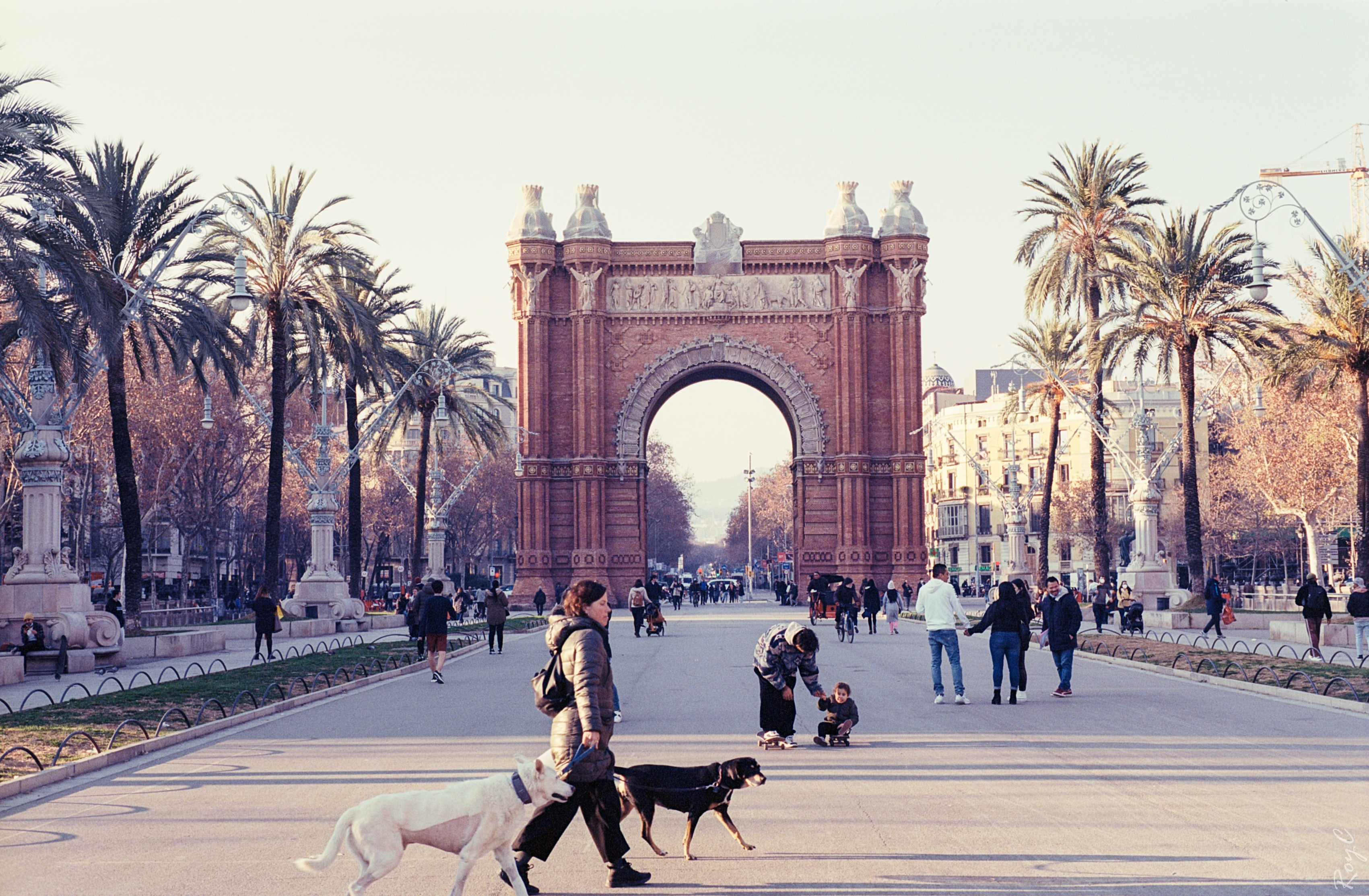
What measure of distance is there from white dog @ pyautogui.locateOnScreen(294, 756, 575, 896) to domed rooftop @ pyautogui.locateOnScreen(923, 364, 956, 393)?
139 meters

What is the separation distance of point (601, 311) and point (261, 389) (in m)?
15.0

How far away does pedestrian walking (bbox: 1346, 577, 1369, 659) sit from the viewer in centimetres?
2495

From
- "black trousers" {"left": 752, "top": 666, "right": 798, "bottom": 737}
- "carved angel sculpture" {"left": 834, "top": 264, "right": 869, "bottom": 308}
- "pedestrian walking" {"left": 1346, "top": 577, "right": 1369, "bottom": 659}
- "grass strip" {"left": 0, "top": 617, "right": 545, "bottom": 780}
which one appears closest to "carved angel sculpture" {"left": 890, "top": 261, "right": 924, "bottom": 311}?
"carved angel sculpture" {"left": 834, "top": 264, "right": 869, "bottom": 308}

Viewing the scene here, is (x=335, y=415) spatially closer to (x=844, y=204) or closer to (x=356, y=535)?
(x=844, y=204)

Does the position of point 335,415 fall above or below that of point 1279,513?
above

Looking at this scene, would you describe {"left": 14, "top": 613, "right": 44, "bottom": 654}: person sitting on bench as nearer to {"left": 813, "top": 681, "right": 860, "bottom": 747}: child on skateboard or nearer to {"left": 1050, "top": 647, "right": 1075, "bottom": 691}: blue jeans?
{"left": 813, "top": 681, "right": 860, "bottom": 747}: child on skateboard

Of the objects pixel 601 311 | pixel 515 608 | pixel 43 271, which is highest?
pixel 601 311

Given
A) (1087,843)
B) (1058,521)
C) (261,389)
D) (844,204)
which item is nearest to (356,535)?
(261,389)

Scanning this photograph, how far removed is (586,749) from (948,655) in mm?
10441

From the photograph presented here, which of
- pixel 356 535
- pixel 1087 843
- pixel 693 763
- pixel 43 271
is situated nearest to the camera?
pixel 1087 843

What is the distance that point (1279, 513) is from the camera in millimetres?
59781

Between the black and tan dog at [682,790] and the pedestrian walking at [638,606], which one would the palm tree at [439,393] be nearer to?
the pedestrian walking at [638,606]

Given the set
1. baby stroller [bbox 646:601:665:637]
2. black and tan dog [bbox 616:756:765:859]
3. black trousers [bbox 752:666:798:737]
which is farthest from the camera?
baby stroller [bbox 646:601:665:637]

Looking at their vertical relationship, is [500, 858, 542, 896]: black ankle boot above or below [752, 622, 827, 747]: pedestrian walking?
below
